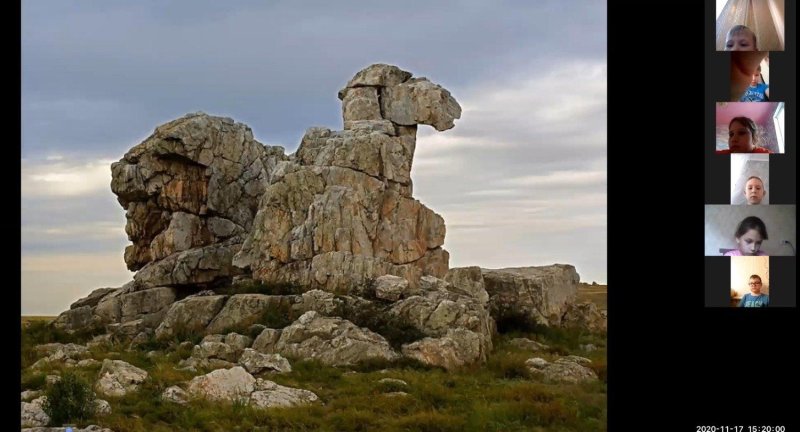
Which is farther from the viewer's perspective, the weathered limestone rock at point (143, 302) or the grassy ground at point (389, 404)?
the weathered limestone rock at point (143, 302)

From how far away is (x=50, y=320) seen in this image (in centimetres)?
3722

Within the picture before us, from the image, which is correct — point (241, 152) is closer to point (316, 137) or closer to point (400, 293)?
point (316, 137)

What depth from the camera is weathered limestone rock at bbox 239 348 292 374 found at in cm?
2319

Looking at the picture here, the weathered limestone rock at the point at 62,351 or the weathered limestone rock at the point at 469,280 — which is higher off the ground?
the weathered limestone rock at the point at 469,280

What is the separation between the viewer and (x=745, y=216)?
39.8 feet

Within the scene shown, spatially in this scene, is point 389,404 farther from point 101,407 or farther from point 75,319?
point 75,319

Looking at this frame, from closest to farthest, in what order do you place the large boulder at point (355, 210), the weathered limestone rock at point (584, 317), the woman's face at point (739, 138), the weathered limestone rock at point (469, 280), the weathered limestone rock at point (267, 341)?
the woman's face at point (739, 138), the weathered limestone rock at point (267, 341), the large boulder at point (355, 210), the weathered limestone rock at point (469, 280), the weathered limestone rock at point (584, 317)

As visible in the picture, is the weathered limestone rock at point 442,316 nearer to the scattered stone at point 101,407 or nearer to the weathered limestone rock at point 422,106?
the scattered stone at point 101,407

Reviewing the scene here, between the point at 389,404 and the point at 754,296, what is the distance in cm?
948

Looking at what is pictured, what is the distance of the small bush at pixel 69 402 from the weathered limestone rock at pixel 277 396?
11.9 ft

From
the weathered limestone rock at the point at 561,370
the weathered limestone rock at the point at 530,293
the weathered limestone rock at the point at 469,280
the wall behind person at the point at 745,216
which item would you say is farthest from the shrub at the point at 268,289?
the wall behind person at the point at 745,216

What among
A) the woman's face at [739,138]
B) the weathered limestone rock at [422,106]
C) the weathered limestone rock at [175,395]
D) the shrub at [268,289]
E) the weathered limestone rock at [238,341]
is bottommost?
the weathered limestone rock at [175,395]

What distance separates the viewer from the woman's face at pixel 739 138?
481 inches
